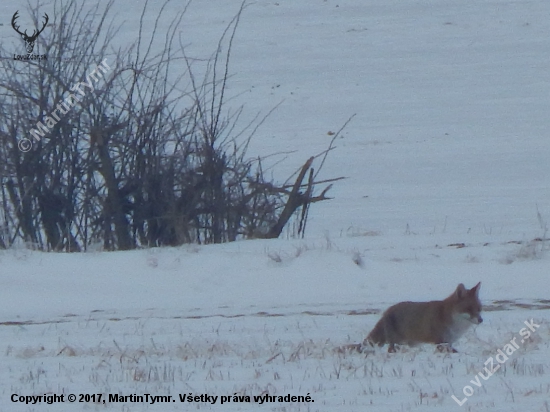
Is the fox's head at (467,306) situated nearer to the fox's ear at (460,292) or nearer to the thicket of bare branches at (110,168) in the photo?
the fox's ear at (460,292)

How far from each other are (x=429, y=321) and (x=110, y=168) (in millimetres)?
6991

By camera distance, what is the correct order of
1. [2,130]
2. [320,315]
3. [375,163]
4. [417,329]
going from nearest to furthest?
[417,329] → [320,315] → [2,130] → [375,163]

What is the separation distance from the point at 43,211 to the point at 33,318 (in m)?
4.56

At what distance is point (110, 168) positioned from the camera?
43.2 feet

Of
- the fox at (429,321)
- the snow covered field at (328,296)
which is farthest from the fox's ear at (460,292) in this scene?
the snow covered field at (328,296)

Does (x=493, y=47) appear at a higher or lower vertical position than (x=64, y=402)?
lower

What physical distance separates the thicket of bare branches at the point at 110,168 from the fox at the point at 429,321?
6.19 meters

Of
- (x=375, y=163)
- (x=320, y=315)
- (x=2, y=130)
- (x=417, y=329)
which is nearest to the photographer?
(x=417, y=329)

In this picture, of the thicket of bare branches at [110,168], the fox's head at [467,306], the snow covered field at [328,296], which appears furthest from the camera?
the thicket of bare branches at [110,168]

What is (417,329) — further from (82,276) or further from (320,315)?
(82,276)

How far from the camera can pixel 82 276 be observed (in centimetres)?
1019

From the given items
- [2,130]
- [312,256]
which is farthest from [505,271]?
[2,130]

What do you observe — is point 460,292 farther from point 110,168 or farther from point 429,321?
point 110,168

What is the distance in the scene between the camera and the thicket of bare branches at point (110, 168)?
1296 cm
